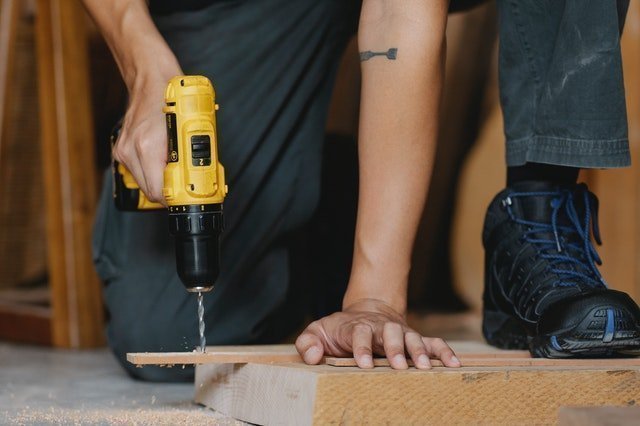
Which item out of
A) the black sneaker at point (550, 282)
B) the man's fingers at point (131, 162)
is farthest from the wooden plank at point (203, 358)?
the black sneaker at point (550, 282)

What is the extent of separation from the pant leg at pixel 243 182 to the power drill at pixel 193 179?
1.73 feet

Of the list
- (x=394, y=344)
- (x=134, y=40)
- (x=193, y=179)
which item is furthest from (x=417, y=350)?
(x=134, y=40)

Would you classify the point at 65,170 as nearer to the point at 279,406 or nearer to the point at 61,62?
the point at 61,62

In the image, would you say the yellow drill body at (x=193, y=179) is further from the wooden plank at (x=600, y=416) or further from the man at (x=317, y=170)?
the wooden plank at (x=600, y=416)

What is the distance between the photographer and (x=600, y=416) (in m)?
0.80

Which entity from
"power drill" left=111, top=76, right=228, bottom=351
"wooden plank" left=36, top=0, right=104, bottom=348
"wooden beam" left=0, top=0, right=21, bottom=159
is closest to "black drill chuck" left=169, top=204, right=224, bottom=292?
"power drill" left=111, top=76, right=228, bottom=351

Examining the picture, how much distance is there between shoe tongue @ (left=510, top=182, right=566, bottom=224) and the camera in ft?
4.59

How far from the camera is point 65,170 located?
2254mm

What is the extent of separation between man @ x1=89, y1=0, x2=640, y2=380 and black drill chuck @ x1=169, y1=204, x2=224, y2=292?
0.07 metres

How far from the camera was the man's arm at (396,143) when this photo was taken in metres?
1.30

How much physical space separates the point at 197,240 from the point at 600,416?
0.58 meters

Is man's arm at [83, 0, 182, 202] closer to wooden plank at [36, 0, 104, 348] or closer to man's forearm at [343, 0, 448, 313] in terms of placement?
man's forearm at [343, 0, 448, 313]

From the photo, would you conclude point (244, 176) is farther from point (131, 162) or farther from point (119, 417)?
point (119, 417)

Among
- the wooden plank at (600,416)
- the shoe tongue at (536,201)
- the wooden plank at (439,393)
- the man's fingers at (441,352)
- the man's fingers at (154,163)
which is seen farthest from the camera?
the shoe tongue at (536,201)
